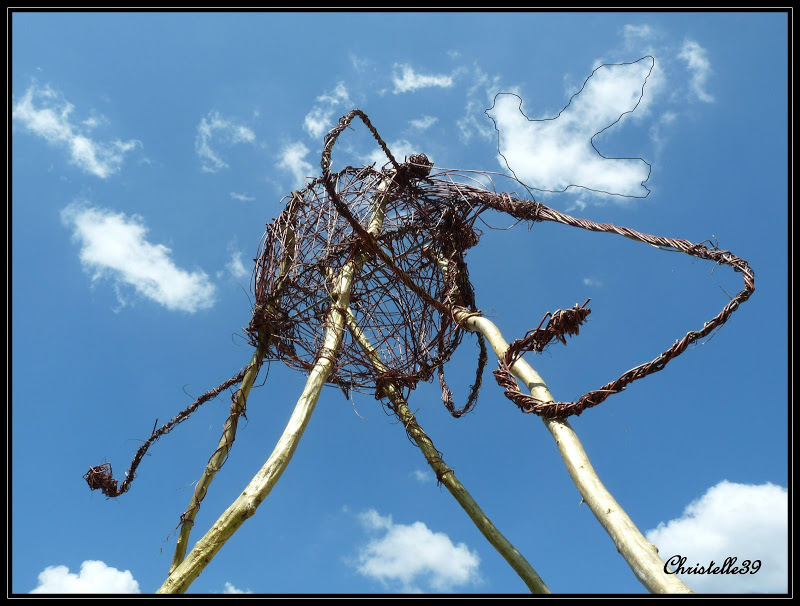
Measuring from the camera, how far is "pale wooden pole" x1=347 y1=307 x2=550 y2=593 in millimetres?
4000

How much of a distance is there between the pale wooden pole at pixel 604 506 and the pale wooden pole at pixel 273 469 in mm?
1212

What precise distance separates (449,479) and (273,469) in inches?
62.1

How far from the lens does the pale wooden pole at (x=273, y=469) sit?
3.17 m

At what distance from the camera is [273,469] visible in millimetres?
3393

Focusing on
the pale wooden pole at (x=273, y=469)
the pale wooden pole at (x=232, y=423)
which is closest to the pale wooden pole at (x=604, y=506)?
the pale wooden pole at (x=273, y=469)

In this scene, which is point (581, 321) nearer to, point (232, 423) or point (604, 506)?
point (604, 506)

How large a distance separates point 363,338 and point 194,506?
1.90 metres

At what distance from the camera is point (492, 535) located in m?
4.21

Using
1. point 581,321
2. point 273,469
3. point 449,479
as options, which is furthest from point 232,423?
point 581,321

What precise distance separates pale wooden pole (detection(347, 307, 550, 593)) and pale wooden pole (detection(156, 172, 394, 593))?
0.18 metres

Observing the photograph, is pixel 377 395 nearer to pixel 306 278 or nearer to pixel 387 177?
pixel 306 278

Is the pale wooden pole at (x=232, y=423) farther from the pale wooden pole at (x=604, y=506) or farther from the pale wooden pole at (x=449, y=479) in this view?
the pale wooden pole at (x=604, y=506)

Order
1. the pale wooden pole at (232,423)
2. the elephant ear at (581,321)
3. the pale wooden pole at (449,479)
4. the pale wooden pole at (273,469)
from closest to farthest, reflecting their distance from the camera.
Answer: the elephant ear at (581,321)
the pale wooden pole at (273,469)
the pale wooden pole at (449,479)
the pale wooden pole at (232,423)
